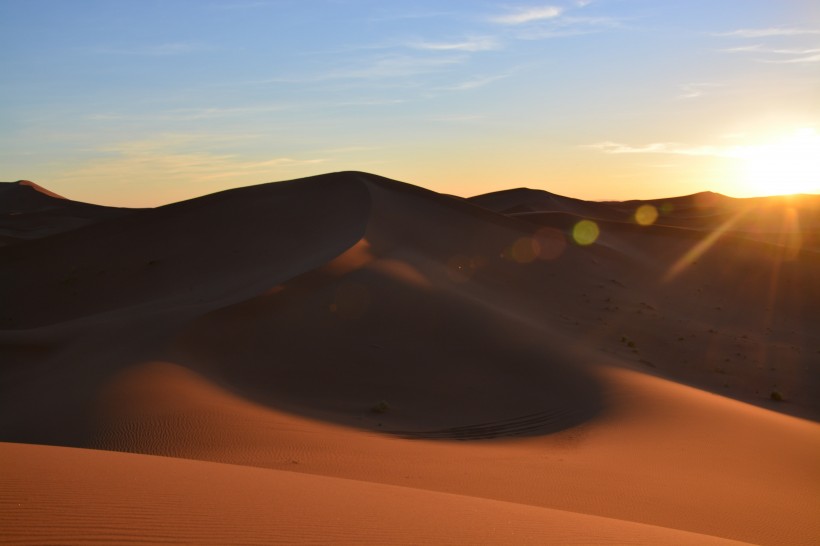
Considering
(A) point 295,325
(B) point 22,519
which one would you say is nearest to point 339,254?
(A) point 295,325

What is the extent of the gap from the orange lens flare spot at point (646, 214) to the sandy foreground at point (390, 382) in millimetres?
23279

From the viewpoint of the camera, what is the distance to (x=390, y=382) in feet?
42.8

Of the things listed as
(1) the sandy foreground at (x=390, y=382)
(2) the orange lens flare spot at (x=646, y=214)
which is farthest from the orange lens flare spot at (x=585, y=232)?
(2) the orange lens flare spot at (x=646, y=214)

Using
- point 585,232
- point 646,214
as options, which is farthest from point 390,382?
point 646,214

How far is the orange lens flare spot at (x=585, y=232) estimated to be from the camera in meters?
30.8

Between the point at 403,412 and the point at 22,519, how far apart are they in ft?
25.7

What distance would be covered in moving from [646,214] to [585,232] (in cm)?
2867

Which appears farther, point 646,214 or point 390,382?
point 646,214

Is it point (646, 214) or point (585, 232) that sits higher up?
point (646, 214)

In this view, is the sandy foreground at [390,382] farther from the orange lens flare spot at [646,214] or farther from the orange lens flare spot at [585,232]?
the orange lens flare spot at [646,214]

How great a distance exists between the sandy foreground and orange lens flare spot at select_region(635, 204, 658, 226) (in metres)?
23.3

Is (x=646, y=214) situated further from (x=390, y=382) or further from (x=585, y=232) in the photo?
(x=390, y=382)

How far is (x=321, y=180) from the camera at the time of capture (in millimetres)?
30266

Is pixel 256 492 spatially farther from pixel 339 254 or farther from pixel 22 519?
pixel 339 254
